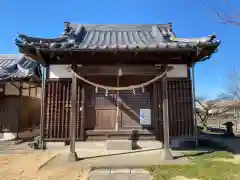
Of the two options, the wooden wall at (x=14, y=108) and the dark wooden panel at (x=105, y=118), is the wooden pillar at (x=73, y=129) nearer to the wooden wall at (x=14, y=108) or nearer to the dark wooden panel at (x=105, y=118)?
the dark wooden panel at (x=105, y=118)

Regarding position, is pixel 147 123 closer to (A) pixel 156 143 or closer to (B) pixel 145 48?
(A) pixel 156 143

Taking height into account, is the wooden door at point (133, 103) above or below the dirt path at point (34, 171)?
above

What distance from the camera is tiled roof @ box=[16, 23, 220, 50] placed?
6148 mm

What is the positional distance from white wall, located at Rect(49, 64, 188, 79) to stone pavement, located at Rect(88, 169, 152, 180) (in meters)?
4.22

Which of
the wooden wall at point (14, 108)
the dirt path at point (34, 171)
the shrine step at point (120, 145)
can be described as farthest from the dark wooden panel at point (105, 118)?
the wooden wall at point (14, 108)

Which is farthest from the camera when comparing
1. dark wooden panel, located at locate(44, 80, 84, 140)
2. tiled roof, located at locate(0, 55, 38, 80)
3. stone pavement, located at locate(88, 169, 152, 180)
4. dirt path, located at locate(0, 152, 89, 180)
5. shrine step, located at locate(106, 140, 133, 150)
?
tiled roof, located at locate(0, 55, 38, 80)

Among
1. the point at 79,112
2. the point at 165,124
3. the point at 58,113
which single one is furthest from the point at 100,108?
the point at 165,124

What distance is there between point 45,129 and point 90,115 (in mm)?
1788

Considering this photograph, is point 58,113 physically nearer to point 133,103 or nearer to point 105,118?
point 105,118

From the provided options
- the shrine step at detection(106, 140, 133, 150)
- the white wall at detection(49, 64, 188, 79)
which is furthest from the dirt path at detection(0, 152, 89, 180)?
the white wall at detection(49, 64, 188, 79)

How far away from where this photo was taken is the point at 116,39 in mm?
9242

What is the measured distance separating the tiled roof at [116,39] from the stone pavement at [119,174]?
3.38 m

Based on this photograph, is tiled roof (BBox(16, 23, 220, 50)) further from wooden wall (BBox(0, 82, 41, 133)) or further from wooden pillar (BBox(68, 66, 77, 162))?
wooden wall (BBox(0, 82, 41, 133))

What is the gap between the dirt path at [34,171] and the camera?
15.4 feet
